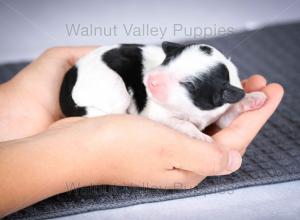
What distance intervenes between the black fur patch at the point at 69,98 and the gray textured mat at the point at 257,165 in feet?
0.84

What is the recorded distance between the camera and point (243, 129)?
1.60 meters

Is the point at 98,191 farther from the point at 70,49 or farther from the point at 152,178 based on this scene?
the point at 70,49

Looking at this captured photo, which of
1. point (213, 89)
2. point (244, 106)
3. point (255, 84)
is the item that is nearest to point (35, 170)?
point (213, 89)

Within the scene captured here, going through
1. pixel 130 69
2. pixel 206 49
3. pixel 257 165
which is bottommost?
pixel 257 165

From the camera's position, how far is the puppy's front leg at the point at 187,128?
157 cm

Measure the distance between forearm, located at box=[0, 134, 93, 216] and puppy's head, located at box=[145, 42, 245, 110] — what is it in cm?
30

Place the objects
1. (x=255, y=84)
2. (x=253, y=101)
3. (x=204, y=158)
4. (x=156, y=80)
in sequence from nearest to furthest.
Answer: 1. (x=204, y=158)
2. (x=156, y=80)
3. (x=253, y=101)
4. (x=255, y=84)

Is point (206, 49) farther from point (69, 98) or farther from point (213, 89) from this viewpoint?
point (69, 98)

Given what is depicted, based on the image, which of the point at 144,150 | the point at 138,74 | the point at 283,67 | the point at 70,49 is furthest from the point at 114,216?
the point at 283,67

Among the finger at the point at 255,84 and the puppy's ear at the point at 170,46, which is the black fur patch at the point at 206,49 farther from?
the finger at the point at 255,84

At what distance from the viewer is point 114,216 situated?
1599mm

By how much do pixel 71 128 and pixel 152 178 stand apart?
0.89 feet

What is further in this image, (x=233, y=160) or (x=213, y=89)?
(x=213, y=89)

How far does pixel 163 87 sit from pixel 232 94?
202mm
